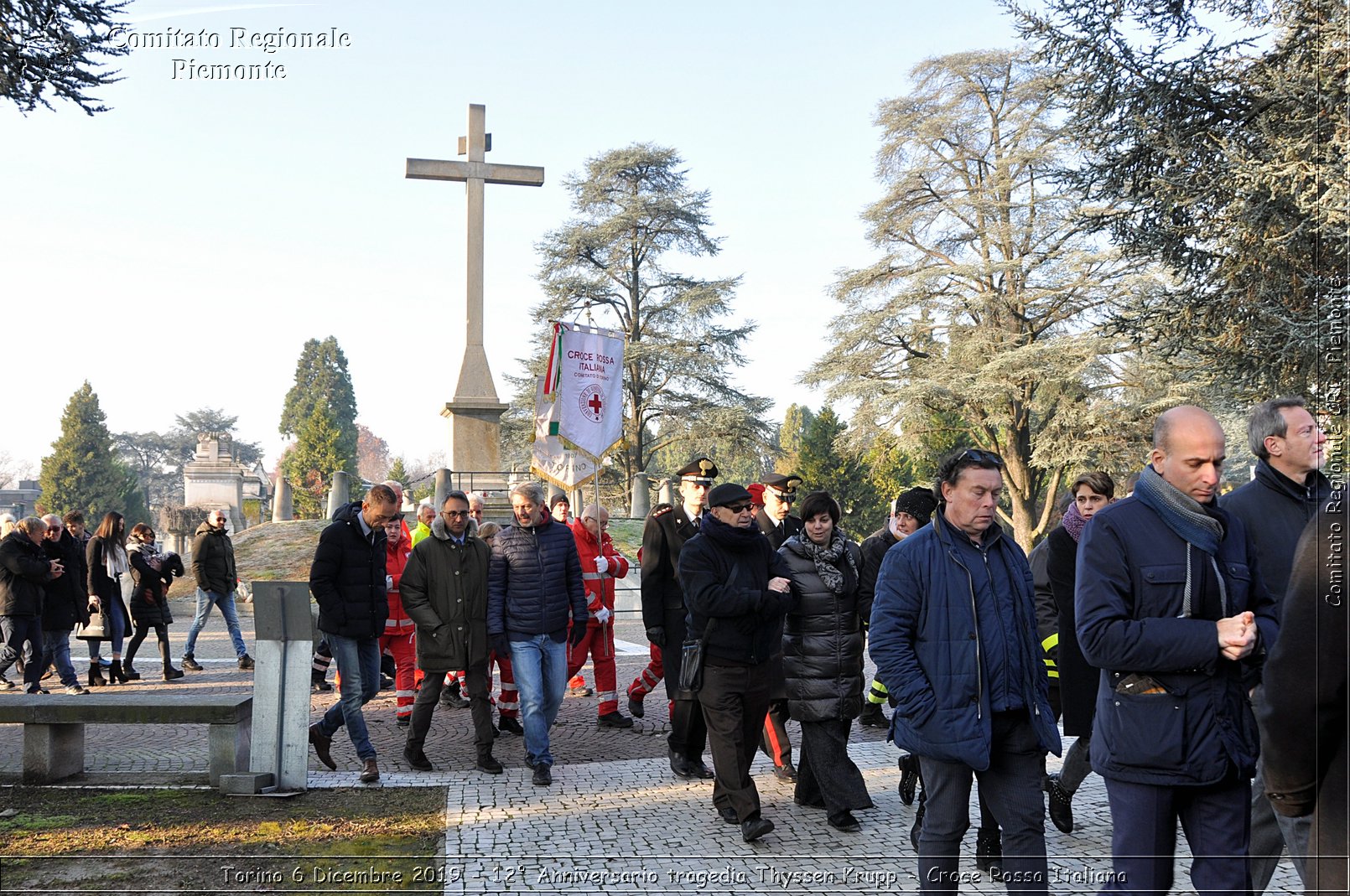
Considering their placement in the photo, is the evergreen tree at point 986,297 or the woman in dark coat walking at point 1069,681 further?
the evergreen tree at point 986,297

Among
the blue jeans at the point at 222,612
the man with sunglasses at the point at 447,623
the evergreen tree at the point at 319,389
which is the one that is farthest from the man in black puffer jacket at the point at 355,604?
the evergreen tree at the point at 319,389

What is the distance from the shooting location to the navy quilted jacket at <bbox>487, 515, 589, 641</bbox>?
720 cm

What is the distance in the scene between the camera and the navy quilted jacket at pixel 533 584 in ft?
23.6

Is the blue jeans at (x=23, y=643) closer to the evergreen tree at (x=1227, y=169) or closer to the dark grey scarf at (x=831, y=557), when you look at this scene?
the dark grey scarf at (x=831, y=557)

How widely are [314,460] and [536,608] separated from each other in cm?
5943

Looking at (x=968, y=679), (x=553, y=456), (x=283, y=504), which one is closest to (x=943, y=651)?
(x=968, y=679)

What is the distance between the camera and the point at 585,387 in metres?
11.7

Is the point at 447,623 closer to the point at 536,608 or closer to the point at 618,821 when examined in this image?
the point at 536,608

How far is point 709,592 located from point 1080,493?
7.40 ft

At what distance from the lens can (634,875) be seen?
16.8 ft

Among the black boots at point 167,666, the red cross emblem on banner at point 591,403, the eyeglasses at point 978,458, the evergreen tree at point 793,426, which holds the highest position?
the evergreen tree at point 793,426

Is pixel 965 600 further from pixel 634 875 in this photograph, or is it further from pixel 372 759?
pixel 372 759

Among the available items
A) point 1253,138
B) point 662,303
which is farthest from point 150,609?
point 662,303

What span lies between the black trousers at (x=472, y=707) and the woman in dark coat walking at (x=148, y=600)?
5371 mm
